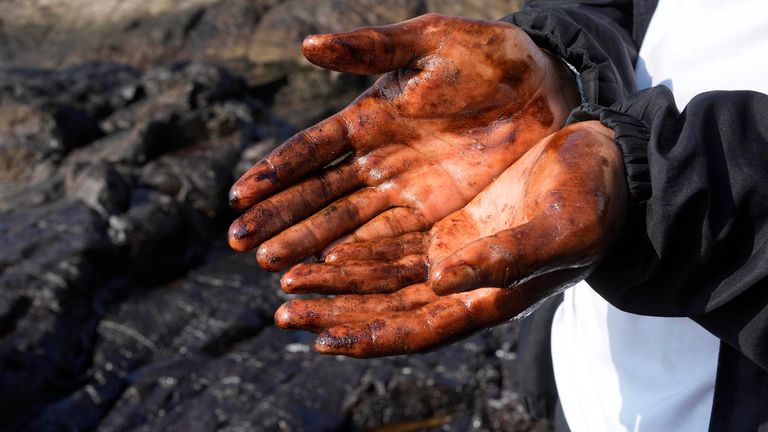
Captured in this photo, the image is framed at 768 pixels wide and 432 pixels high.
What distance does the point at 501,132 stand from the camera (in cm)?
209

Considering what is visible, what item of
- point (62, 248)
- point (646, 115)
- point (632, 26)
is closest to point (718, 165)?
point (646, 115)

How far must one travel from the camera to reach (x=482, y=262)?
54.7 inches

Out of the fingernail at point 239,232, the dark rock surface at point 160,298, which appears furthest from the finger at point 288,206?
the dark rock surface at point 160,298

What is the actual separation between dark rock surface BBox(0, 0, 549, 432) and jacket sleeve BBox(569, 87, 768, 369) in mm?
4132

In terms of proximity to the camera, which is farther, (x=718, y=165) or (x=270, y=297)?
(x=270, y=297)

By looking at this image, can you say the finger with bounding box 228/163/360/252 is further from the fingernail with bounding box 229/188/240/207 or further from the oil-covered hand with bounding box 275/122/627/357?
the oil-covered hand with bounding box 275/122/627/357

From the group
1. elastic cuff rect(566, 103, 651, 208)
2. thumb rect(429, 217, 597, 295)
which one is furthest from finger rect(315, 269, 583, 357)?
elastic cuff rect(566, 103, 651, 208)

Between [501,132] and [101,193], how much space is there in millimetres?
6787

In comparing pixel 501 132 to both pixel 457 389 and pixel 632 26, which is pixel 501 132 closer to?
pixel 632 26

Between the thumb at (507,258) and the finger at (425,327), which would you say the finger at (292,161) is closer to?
the finger at (425,327)

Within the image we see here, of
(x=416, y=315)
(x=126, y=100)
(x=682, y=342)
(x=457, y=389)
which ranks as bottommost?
(x=457, y=389)

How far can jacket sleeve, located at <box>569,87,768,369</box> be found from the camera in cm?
146

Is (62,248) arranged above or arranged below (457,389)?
above

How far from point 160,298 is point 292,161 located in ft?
18.7
